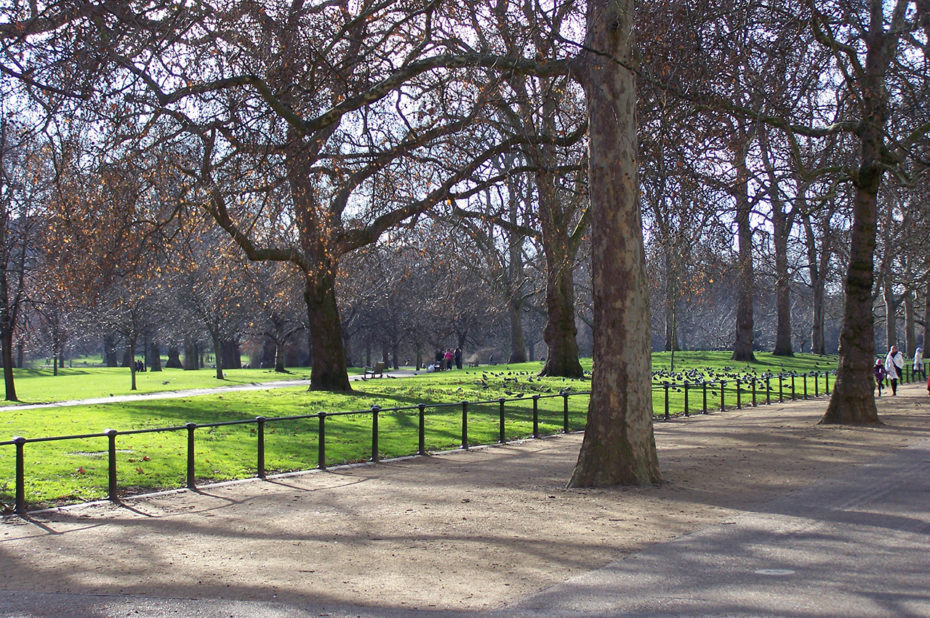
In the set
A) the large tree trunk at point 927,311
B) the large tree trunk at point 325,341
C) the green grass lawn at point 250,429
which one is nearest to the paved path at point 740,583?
the green grass lawn at point 250,429

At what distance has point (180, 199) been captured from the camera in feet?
57.1

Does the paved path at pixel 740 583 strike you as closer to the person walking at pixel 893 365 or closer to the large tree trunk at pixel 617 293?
the large tree trunk at pixel 617 293

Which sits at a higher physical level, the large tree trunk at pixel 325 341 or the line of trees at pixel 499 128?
the line of trees at pixel 499 128

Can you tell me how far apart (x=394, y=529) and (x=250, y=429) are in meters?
10.4

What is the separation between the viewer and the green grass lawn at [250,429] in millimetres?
12562

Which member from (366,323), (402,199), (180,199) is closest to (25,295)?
(180,199)

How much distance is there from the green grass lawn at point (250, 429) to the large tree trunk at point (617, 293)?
3.79 meters

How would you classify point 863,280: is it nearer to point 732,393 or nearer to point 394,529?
point 732,393

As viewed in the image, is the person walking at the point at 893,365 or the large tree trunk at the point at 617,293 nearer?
the large tree trunk at the point at 617,293

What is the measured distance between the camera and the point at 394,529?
8758 mm

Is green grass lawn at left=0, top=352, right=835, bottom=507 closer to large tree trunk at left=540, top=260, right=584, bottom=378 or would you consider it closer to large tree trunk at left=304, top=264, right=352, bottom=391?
large tree trunk at left=304, top=264, right=352, bottom=391

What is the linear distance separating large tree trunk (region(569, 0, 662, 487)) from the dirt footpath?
0.50m


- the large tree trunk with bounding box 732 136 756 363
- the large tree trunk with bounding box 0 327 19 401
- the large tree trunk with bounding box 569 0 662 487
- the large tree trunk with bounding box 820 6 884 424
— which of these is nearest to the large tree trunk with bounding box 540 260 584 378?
the large tree trunk with bounding box 732 136 756 363

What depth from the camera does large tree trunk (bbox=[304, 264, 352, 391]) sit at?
26500 millimetres
